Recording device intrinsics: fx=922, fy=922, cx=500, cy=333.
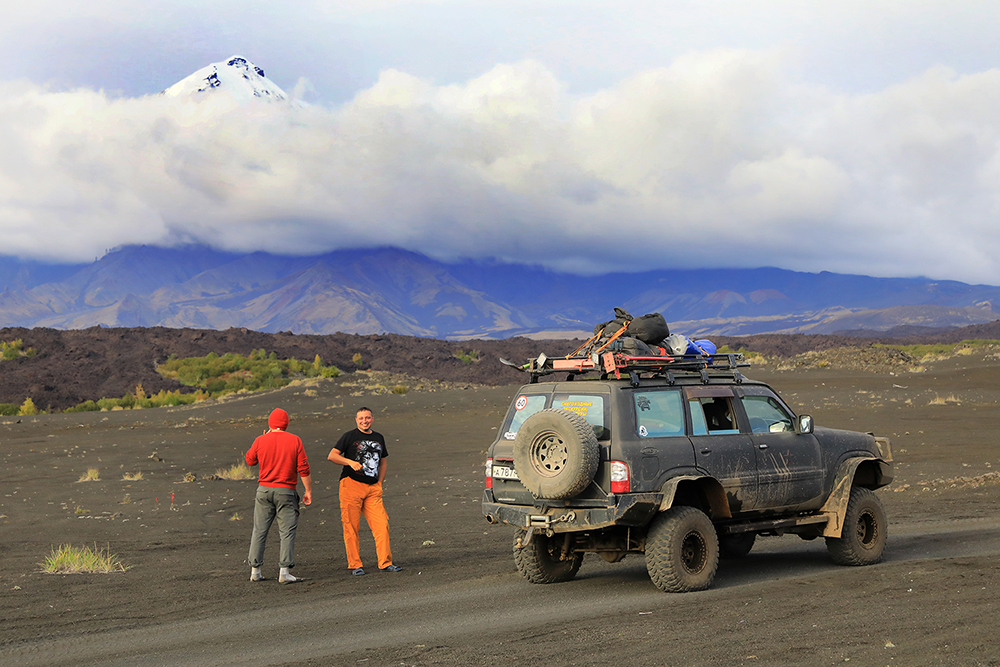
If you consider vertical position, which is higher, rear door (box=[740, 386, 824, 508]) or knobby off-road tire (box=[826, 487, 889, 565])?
rear door (box=[740, 386, 824, 508])

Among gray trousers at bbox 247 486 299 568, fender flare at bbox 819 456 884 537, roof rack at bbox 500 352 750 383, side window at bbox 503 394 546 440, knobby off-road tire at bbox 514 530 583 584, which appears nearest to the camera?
roof rack at bbox 500 352 750 383

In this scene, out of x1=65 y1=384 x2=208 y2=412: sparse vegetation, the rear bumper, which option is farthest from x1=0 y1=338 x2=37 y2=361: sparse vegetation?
the rear bumper

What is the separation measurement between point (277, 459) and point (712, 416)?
5034 millimetres

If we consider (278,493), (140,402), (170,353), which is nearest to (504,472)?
(278,493)

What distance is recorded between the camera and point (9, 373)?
6059 centimetres

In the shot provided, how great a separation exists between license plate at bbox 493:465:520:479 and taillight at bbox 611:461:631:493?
1.18 m

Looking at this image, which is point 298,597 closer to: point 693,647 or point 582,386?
point 582,386

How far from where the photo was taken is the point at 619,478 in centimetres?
909

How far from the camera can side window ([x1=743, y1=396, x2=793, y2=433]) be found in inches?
411

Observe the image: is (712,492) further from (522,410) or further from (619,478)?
(522,410)

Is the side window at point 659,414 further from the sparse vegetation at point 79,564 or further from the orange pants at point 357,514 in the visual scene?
the sparse vegetation at point 79,564

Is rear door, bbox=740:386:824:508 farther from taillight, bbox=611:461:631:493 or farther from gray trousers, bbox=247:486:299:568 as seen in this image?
gray trousers, bbox=247:486:299:568

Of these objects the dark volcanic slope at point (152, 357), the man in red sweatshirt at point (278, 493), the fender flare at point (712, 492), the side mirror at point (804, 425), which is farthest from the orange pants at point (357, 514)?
the dark volcanic slope at point (152, 357)

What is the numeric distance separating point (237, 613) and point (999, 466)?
17.8 metres
